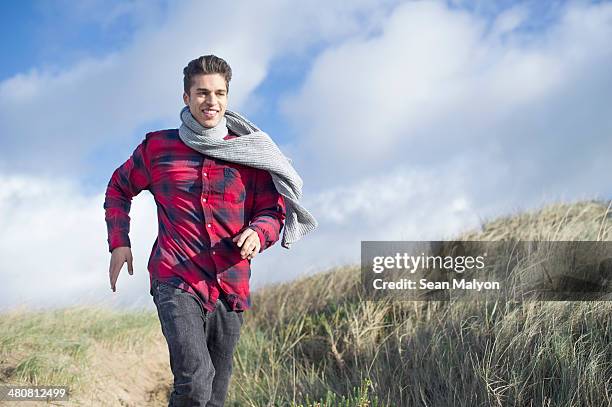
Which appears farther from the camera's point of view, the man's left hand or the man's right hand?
the man's right hand

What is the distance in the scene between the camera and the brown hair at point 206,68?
11.6ft

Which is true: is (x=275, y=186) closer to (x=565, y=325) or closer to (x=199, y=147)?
(x=199, y=147)

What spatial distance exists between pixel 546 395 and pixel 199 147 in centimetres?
284

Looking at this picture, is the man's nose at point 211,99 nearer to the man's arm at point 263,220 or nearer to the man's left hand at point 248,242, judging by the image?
the man's arm at point 263,220

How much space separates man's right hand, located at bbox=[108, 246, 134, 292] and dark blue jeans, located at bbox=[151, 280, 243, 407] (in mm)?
262

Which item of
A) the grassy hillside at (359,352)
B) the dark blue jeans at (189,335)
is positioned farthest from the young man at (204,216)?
the grassy hillside at (359,352)

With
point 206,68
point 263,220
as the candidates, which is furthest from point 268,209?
point 206,68

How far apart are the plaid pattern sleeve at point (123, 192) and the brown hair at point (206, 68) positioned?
1.56 feet

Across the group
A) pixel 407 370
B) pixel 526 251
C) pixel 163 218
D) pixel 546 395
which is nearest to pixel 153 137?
pixel 163 218

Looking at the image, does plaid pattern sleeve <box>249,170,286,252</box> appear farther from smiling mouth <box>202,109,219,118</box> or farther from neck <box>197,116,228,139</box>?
smiling mouth <box>202,109,219,118</box>

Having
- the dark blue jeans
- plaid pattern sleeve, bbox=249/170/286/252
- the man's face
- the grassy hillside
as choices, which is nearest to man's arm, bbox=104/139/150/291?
the dark blue jeans

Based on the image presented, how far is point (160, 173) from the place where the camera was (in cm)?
358

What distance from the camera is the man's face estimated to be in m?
3.52

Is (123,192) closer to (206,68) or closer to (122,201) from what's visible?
(122,201)
